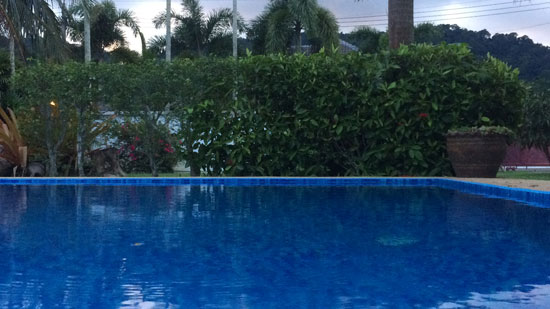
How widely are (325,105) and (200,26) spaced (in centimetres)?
2698

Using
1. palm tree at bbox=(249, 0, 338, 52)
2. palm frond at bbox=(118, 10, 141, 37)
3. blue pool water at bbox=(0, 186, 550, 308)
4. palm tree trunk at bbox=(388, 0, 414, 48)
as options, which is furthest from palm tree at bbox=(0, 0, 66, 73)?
palm frond at bbox=(118, 10, 141, 37)

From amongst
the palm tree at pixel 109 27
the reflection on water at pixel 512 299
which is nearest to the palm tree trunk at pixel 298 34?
the palm tree at pixel 109 27

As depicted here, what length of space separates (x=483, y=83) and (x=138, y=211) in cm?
793

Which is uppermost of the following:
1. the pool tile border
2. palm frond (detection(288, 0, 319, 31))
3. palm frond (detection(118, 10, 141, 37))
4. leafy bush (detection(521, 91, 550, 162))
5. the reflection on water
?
palm frond (detection(118, 10, 141, 37))

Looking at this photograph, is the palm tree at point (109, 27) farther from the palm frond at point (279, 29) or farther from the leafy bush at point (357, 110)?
the leafy bush at point (357, 110)

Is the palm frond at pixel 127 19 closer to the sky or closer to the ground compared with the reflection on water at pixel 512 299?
closer to the sky

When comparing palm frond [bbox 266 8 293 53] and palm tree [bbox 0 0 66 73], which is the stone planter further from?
palm frond [bbox 266 8 293 53]

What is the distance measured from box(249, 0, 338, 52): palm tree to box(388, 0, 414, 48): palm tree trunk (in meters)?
15.9

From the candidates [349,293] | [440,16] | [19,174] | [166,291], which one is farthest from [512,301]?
[440,16]

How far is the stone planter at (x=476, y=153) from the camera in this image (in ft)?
40.5

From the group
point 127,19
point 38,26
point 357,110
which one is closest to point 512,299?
point 357,110

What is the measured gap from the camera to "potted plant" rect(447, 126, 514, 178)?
12336mm

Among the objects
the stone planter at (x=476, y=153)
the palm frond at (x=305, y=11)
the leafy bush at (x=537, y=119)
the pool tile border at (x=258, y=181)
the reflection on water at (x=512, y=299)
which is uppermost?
the palm frond at (x=305, y=11)

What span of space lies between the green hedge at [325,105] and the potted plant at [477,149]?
0.67 metres
